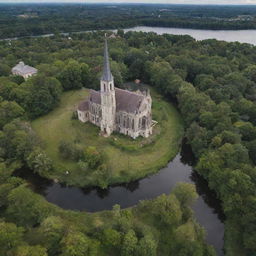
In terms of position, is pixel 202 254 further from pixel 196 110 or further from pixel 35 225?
pixel 196 110

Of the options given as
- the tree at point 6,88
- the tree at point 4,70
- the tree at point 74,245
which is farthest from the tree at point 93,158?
the tree at point 4,70

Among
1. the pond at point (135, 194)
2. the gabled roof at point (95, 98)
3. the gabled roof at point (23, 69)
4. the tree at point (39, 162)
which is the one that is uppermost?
the gabled roof at point (95, 98)

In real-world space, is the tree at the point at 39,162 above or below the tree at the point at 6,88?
below

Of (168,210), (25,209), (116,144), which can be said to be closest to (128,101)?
(116,144)

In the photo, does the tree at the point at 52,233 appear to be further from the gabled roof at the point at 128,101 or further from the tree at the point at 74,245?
the gabled roof at the point at 128,101

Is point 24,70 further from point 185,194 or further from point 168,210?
point 168,210

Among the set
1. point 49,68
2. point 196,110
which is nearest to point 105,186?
point 196,110
